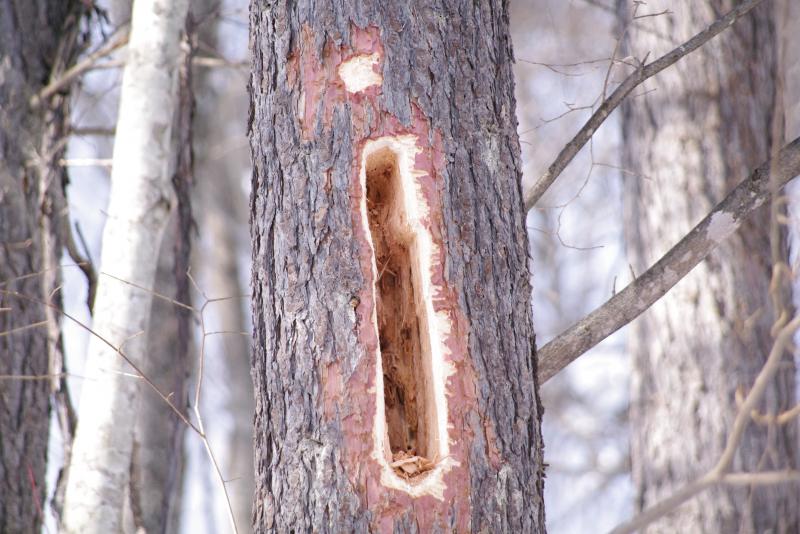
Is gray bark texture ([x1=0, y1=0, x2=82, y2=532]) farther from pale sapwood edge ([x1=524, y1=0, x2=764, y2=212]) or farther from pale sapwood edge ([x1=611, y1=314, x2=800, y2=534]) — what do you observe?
pale sapwood edge ([x1=611, y1=314, x2=800, y2=534])

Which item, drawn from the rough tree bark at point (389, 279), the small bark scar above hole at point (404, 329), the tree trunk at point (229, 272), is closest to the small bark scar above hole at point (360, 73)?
the rough tree bark at point (389, 279)

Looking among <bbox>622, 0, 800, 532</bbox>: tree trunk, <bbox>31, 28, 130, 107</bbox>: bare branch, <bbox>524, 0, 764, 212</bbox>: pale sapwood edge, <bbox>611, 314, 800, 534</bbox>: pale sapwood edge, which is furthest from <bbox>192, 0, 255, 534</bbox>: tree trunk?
<bbox>611, 314, 800, 534</bbox>: pale sapwood edge

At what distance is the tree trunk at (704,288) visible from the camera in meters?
3.64

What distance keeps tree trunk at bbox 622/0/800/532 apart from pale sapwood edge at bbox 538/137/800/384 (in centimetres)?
140

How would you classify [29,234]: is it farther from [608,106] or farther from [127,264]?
[608,106]

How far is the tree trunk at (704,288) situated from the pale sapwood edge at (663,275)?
55.0 inches

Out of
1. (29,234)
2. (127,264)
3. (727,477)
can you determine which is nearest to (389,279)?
(727,477)

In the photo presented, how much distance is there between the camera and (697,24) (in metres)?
3.93

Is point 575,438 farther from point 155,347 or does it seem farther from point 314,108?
point 314,108

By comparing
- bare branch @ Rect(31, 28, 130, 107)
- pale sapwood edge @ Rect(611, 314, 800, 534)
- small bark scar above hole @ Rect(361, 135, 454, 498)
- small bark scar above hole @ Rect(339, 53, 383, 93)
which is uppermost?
bare branch @ Rect(31, 28, 130, 107)

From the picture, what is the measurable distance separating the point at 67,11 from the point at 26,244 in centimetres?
110

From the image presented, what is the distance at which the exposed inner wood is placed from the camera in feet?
6.14

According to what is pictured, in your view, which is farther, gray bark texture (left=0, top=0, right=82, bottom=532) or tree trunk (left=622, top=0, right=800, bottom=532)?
tree trunk (left=622, top=0, right=800, bottom=532)

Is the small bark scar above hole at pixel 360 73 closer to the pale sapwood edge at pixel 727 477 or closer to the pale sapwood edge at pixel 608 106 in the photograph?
the pale sapwood edge at pixel 608 106
